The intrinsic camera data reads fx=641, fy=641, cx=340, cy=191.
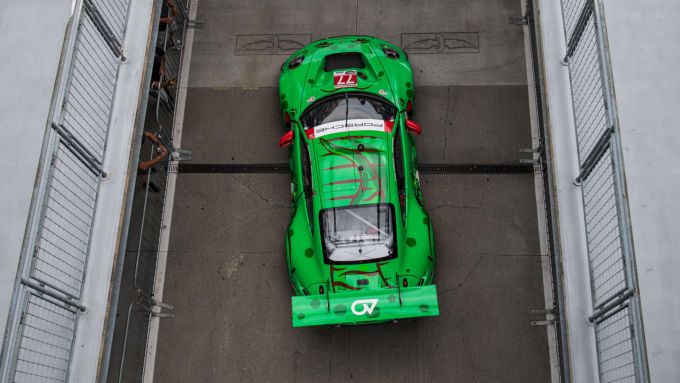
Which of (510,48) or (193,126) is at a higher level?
(510,48)

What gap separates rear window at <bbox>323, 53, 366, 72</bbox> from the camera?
905cm

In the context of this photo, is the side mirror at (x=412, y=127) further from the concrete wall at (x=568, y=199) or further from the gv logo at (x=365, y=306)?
the gv logo at (x=365, y=306)

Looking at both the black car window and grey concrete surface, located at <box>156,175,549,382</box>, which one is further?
grey concrete surface, located at <box>156,175,549,382</box>

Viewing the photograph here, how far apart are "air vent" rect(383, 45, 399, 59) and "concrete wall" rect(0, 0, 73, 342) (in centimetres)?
421

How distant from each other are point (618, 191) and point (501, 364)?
2.99 meters

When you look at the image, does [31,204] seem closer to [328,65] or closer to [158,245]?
[158,245]

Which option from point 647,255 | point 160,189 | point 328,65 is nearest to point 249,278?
point 160,189

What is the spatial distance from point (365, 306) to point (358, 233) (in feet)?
3.18

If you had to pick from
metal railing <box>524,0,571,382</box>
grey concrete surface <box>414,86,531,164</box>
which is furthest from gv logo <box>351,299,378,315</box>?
grey concrete surface <box>414,86,531,164</box>

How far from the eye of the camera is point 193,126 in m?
9.93

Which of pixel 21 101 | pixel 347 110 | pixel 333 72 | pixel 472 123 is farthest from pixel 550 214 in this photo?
pixel 21 101

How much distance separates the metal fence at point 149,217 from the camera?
845 cm

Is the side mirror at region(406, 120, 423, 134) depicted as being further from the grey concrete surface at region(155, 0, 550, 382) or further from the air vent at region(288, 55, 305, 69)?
the air vent at region(288, 55, 305, 69)

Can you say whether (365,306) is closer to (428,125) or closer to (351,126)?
(351,126)
